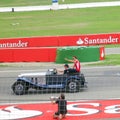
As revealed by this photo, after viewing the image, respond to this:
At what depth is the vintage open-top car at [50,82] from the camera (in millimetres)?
19094

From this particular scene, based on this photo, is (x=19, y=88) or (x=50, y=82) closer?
(x=50, y=82)

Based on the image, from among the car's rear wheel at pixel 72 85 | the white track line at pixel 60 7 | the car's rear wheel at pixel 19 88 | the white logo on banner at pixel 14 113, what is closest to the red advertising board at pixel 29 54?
the car's rear wheel at pixel 19 88

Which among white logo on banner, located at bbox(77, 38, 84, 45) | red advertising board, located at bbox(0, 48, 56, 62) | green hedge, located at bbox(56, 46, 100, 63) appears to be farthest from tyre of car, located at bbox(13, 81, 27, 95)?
white logo on banner, located at bbox(77, 38, 84, 45)

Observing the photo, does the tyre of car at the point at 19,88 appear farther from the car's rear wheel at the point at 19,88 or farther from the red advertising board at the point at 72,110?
the red advertising board at the point at 72,110

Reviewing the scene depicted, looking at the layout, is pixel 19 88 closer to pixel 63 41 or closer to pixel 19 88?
pixel 19 88

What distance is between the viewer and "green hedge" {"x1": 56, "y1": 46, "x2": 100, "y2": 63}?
1105 inches

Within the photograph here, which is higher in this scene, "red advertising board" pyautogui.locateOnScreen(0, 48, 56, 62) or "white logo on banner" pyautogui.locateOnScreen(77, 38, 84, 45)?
"white logo on banner" pyautogui.locateOnScreen(77, 38, 84, 45)

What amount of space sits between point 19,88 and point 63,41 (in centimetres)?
1704

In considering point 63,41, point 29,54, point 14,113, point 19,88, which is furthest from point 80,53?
point 14,113

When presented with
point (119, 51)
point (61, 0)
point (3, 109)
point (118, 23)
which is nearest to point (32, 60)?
point (119, 51)

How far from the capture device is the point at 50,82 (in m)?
19.2

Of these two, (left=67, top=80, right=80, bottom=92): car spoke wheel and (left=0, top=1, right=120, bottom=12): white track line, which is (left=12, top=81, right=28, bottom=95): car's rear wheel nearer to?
(left=67, top=80, right=80, bottom=92): car spoke wheel

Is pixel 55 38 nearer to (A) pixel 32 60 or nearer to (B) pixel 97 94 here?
(A) pixel 32 60

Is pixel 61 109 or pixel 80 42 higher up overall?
pixel 80 42
